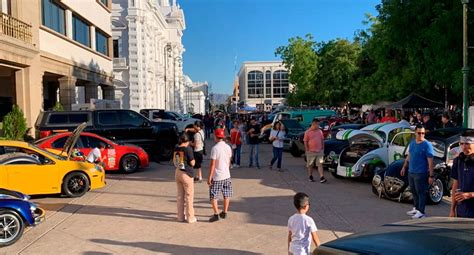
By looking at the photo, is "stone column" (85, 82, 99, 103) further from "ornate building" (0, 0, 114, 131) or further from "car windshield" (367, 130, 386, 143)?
"car windshield" (367, 130, 386, 143)

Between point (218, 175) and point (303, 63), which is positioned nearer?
point (218, 175)

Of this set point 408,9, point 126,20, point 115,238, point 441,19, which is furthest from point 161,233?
point 126,20

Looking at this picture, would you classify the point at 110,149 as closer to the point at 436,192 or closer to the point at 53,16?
the point at 436,192

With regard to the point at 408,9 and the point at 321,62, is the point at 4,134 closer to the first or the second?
the point at 408,9

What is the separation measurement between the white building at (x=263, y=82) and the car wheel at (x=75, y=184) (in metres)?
127

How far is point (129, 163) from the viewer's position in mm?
15695

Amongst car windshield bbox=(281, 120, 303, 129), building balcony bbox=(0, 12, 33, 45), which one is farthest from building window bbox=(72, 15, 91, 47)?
car windshield bbox=(281, 120, 303, 129)

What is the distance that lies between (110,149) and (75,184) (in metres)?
3.93

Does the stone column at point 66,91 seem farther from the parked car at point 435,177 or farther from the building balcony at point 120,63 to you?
the building balcony at point 120,63

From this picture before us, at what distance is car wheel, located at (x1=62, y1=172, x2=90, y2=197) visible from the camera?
11305 mm

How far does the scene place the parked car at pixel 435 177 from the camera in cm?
1024

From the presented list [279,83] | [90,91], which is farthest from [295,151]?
[279,83]

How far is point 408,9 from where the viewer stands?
2230 cm

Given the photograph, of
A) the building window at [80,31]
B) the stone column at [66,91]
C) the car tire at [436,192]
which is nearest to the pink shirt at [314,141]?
the car tire at [436,192]
